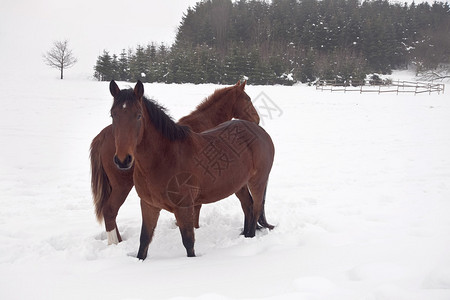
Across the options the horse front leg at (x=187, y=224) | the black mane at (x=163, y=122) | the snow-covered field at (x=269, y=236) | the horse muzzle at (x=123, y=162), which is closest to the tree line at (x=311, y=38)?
the snow-covered field at (x=269, y=236)

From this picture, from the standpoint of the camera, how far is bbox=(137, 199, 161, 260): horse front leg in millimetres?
3084

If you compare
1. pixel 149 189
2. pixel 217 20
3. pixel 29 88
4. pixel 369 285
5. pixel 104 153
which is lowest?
pixel 369 285

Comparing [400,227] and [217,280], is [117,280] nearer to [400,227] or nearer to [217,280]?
[217,280]

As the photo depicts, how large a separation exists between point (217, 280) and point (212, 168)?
1198 mm

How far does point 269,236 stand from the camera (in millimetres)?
3463

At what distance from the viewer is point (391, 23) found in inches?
2181

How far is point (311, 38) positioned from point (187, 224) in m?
57.6

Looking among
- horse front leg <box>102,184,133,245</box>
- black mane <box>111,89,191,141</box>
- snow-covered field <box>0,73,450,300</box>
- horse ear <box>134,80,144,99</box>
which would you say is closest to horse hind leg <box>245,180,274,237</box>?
snow-covered field <box>0,73,450,300</box>

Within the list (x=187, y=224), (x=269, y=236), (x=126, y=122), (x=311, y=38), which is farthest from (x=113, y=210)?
(x=311, y=38)


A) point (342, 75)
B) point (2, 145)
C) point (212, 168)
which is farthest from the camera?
point (342, 75)

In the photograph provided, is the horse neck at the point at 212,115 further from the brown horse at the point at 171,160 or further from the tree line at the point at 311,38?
the tree line at the point at 311,38

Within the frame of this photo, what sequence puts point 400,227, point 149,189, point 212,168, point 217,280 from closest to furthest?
1. point 217,280
2. point 149,189
3. point 212,168
4. point 400,227

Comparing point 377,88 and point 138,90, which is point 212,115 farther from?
point 377,88

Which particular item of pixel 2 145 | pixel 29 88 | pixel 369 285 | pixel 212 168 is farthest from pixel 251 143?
pixel 29 88
